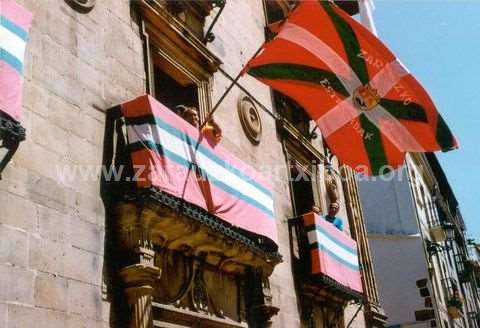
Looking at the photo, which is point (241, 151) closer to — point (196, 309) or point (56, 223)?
point (196, 309)

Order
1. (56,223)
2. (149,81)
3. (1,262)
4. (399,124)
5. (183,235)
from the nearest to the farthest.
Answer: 1. (1,262)
2. (56,223)
3. (183,235)
4. (149,81)
5. (399,124)

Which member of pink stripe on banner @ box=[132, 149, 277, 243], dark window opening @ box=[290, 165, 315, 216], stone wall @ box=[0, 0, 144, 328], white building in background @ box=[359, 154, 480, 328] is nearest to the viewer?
stone wall @ box=[0, 0, 144, 328]

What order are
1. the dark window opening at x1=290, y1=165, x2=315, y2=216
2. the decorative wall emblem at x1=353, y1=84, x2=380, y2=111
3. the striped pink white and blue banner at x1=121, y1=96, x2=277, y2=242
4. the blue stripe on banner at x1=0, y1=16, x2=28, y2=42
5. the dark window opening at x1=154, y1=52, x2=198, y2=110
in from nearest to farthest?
the blue stripe on banner at x1=0, y1=16, x2=28, y2=42 < the striped pink white and blue banner at x1=121, y1=96, x2=277, y2=242 < the dark window opening at x1=154, y1=52, x2=198, y2=110 < the decorative wall emblem at x1=353, y1=84, x2=380, y2=111 < the dark window opening at x1=290, y1=165, x2=315, y2=216

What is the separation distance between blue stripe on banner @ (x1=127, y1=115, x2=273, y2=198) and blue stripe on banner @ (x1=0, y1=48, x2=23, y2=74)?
2183 mm

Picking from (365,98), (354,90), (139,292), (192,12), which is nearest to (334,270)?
(365,98)

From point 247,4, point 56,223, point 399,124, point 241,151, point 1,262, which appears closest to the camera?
point 1,262

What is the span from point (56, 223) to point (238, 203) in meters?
3.53

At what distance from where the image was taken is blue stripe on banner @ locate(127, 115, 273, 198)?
329 inches

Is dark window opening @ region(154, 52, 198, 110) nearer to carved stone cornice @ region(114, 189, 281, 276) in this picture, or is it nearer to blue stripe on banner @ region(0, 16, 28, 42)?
carved stone cornice @ region(114, 189, 281, 276)

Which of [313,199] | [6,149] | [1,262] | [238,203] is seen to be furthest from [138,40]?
[313,199]

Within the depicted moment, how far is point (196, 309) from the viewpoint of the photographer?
905 centimetres

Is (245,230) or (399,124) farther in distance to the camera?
(399,124)

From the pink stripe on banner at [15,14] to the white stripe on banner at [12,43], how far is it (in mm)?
185

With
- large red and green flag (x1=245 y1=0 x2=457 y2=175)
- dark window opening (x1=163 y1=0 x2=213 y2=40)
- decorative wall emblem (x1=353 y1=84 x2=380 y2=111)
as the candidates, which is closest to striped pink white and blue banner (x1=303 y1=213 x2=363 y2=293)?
large red and green flag (x1=245 y1=0 x2=457 y2=175)
